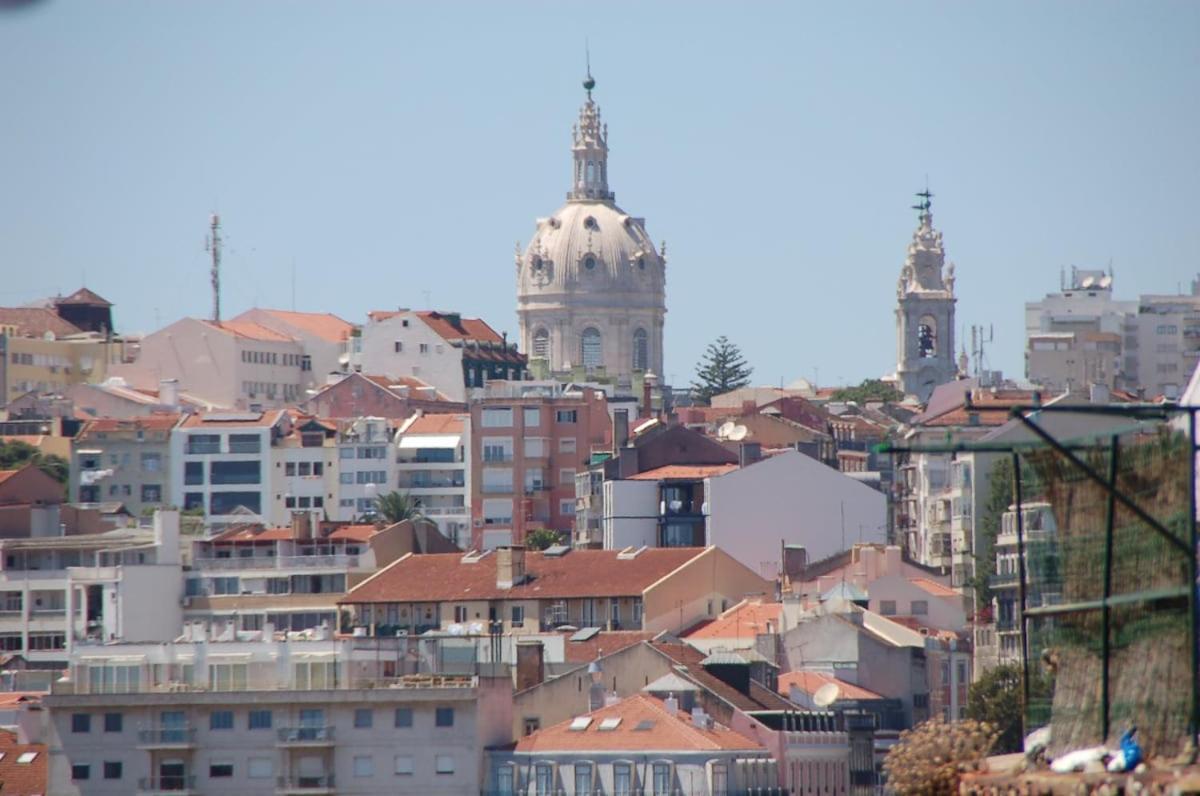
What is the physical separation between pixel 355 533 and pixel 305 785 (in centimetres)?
3916

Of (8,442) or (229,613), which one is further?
(8,442)

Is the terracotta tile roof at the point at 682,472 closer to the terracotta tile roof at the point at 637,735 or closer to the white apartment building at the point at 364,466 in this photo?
the white apartment building at the point at 364,466

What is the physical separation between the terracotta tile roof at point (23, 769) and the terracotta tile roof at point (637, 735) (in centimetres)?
868

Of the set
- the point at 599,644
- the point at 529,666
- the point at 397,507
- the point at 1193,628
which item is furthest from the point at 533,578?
the point at 1193,628

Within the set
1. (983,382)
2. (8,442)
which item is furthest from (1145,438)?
(983,382)

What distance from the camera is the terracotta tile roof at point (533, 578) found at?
9081 cm

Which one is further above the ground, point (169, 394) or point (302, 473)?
point (169, 394)

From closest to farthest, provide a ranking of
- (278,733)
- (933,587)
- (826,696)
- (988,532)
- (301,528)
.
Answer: (278,733)
(826,696)
(933,587)
(988,532)
(301,528)

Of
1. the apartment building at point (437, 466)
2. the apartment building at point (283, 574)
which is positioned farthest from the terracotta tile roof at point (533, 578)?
the apartment building at point (437, 466)

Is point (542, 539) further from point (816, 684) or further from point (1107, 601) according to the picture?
point (1107, 601)

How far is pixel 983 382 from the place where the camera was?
165625mm

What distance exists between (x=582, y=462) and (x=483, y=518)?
4.22 meters

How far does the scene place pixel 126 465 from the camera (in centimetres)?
14375

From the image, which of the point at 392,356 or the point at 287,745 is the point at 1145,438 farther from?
the point at 392,356
